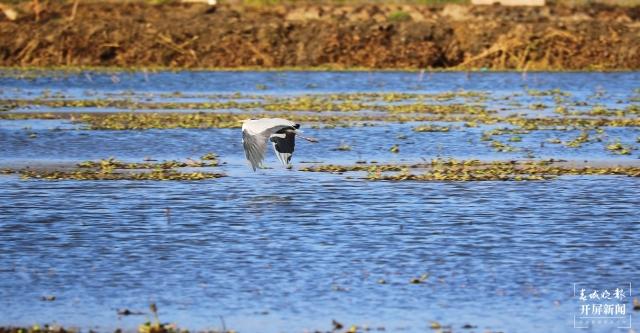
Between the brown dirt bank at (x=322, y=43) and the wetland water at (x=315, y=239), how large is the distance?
28360 millimetres

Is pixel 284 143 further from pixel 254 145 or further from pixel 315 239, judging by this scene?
pixel 315 239

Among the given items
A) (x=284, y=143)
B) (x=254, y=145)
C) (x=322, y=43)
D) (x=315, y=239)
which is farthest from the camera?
(x=322, y=43)

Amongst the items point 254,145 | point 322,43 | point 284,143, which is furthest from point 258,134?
point 322,43

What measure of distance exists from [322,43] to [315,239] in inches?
1671

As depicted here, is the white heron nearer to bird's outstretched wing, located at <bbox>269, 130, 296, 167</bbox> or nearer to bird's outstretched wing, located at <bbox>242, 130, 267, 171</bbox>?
bird's outstretched wing, located at <bbox>242, 130, 267, 171</bbox>

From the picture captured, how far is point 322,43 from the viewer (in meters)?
58.0

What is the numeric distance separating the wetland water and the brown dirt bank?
93.0 feet

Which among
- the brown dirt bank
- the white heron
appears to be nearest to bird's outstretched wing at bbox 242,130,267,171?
the white heron

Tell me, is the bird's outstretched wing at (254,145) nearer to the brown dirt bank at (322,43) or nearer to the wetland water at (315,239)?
the wetland water at (315,239)

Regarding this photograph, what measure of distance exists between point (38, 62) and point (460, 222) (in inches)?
1699

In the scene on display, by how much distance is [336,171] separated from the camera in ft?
75.0

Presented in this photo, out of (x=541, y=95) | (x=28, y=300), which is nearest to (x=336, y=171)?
(x=28, y=300)

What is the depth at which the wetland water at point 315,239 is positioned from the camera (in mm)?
→ 12258

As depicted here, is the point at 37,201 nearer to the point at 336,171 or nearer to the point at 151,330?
the point at 336,171
